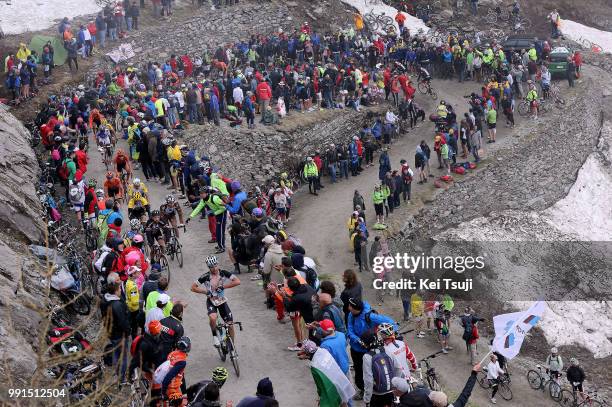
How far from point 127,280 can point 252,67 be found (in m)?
23.6

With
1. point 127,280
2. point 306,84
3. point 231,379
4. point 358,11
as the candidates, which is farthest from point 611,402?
point 358,11

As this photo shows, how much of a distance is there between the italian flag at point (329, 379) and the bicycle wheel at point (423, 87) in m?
30.6

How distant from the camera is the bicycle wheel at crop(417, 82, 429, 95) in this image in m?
41.3

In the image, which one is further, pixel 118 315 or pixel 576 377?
pixel 576 377

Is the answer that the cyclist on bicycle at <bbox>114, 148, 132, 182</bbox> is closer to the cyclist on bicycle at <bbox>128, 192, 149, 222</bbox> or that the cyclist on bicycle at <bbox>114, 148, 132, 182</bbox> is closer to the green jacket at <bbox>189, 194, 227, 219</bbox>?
the cyclist on bicycle at <bbox>128, 192, 149, 222</bbox>

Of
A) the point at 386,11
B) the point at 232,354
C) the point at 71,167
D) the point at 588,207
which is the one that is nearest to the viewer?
the point at 232,354

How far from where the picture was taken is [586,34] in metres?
49.8

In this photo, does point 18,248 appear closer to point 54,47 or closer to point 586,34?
point 54,47

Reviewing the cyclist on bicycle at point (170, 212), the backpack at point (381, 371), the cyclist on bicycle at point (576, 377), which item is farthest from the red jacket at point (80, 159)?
the cyclist on bicycle at point (576, 377)

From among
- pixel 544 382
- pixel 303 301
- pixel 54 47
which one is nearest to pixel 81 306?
pixel 303 301

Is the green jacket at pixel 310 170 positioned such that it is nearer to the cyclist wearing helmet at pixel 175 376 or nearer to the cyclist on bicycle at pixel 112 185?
the cyclist on bicycle at pixel 112 185

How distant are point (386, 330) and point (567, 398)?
1175 centimetres

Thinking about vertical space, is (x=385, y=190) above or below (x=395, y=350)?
below

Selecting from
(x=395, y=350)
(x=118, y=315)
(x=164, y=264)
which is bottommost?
(x=164, y=264)
